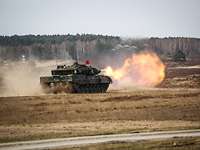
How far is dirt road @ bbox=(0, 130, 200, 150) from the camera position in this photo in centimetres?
2040

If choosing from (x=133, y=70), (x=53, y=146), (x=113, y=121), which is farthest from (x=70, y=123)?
(x=133, y=70)

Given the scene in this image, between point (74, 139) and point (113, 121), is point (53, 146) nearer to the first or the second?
point (74, 139)

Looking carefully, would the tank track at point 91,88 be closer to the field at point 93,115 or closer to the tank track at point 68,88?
the tank track at point 68,88

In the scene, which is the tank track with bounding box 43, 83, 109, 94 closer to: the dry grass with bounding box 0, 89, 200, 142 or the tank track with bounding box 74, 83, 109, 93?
the tank track with bounding box 74, 83, 109, 93

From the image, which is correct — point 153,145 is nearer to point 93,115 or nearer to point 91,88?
point 93,115

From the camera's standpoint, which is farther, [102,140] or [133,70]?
[133,70]

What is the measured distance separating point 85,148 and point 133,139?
341 cm

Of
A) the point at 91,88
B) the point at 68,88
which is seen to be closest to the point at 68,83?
the point at 68,88

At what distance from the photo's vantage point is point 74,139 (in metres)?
22.5

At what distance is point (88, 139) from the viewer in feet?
73.8

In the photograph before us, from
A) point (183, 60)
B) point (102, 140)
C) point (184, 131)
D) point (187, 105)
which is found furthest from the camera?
point (183, 60)

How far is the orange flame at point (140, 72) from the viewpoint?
7494 centimetres

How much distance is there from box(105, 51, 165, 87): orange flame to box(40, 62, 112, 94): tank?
→ 19586 mm

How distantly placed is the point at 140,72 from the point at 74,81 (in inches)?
A: 1054
